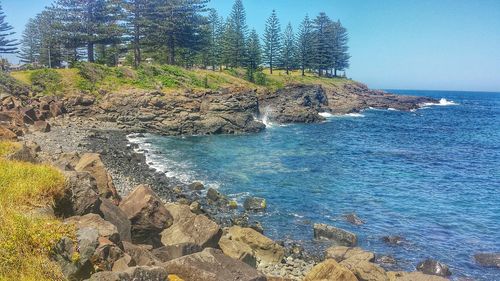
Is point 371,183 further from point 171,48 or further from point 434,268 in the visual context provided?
point 171,48

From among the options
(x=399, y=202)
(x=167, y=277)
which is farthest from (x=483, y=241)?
(x=167, y=277)

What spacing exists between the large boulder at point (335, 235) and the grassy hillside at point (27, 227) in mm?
13106

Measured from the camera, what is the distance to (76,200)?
36.7 ft

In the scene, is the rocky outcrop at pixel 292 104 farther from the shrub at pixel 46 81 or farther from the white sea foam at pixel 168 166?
the white sea foam at pixel 168 166

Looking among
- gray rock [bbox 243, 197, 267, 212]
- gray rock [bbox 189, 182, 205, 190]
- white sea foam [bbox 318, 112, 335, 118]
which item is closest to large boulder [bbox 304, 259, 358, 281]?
gray rock [bbox 243, 197, 267, 212]

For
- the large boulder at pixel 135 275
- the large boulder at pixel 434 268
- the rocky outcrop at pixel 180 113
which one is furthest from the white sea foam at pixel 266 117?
the large boulder at pixel 135 275

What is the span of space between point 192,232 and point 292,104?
67.6 metres

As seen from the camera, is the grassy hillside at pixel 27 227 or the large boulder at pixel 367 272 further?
the large boulder at pixel 367 272

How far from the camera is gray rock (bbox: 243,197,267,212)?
23.5 m

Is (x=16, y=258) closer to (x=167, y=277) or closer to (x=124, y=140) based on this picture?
(x=167, y=277)

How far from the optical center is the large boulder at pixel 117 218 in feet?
38.5

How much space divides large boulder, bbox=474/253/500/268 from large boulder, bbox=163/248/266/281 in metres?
12.6

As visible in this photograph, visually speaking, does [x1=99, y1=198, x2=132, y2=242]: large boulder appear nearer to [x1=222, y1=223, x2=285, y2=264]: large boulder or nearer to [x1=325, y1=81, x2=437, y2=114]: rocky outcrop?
[x1=222, y1=223, x2=285, y2=264]: large boulder

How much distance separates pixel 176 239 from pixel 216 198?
11511 mm
